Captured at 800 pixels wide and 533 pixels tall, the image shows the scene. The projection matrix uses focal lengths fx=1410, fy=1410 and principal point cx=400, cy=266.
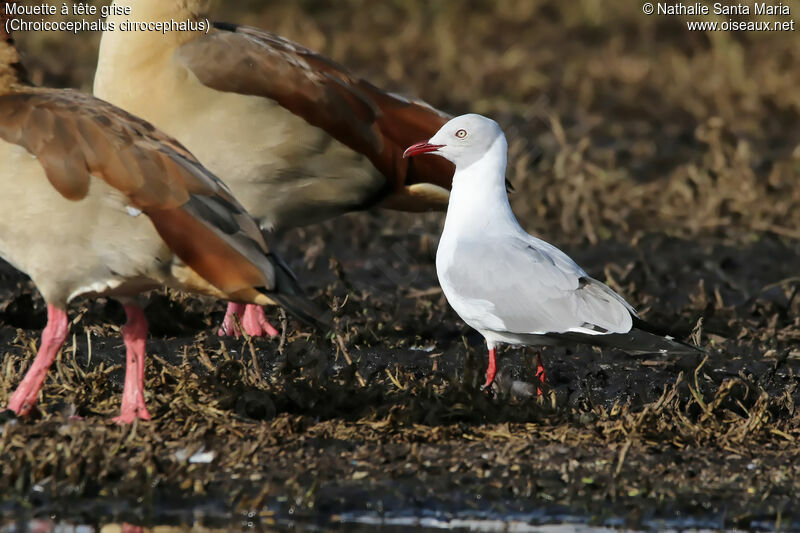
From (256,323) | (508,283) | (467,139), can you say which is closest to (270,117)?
(256,323)

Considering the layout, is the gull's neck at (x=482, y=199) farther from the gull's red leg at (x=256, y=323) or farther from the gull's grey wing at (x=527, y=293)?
the gull's red leg at (x=256, y=323)

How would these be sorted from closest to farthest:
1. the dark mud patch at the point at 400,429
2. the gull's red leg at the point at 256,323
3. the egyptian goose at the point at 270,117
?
the dark mud patch at the point at 400,429, the egyptian goose at the point at 270,117, the gull's red leg at the point at 256,323

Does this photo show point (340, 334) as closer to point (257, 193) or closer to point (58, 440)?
point (257, 193)

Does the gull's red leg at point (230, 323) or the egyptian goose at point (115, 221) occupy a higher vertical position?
the egyptian goose at point (115, 221)

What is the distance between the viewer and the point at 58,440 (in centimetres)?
450

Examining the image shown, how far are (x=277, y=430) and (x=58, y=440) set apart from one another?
707 mm

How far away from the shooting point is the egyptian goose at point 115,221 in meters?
4.51

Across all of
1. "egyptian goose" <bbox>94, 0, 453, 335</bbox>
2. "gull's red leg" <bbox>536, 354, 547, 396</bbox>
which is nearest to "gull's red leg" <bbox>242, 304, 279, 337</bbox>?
"egyptian goose" <bbox>94, 0, 453, 335</bbox>

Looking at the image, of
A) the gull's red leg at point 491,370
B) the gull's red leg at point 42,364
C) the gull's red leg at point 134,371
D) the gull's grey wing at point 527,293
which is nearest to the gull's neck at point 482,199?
the gull's grey wing at point 527,293

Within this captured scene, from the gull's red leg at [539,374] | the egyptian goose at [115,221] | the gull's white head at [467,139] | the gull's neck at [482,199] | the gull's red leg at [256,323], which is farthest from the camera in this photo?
the gull's red leg at [256,323]

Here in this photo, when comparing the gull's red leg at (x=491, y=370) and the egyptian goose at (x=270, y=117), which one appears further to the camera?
the egyptian goose at (x=270, y=117)

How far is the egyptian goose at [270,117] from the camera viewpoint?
6051 millimetres

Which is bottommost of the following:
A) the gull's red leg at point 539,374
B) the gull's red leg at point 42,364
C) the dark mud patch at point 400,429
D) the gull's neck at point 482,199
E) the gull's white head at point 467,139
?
the dark mud patch at point 400,429

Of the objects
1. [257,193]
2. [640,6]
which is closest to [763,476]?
[257,193]
